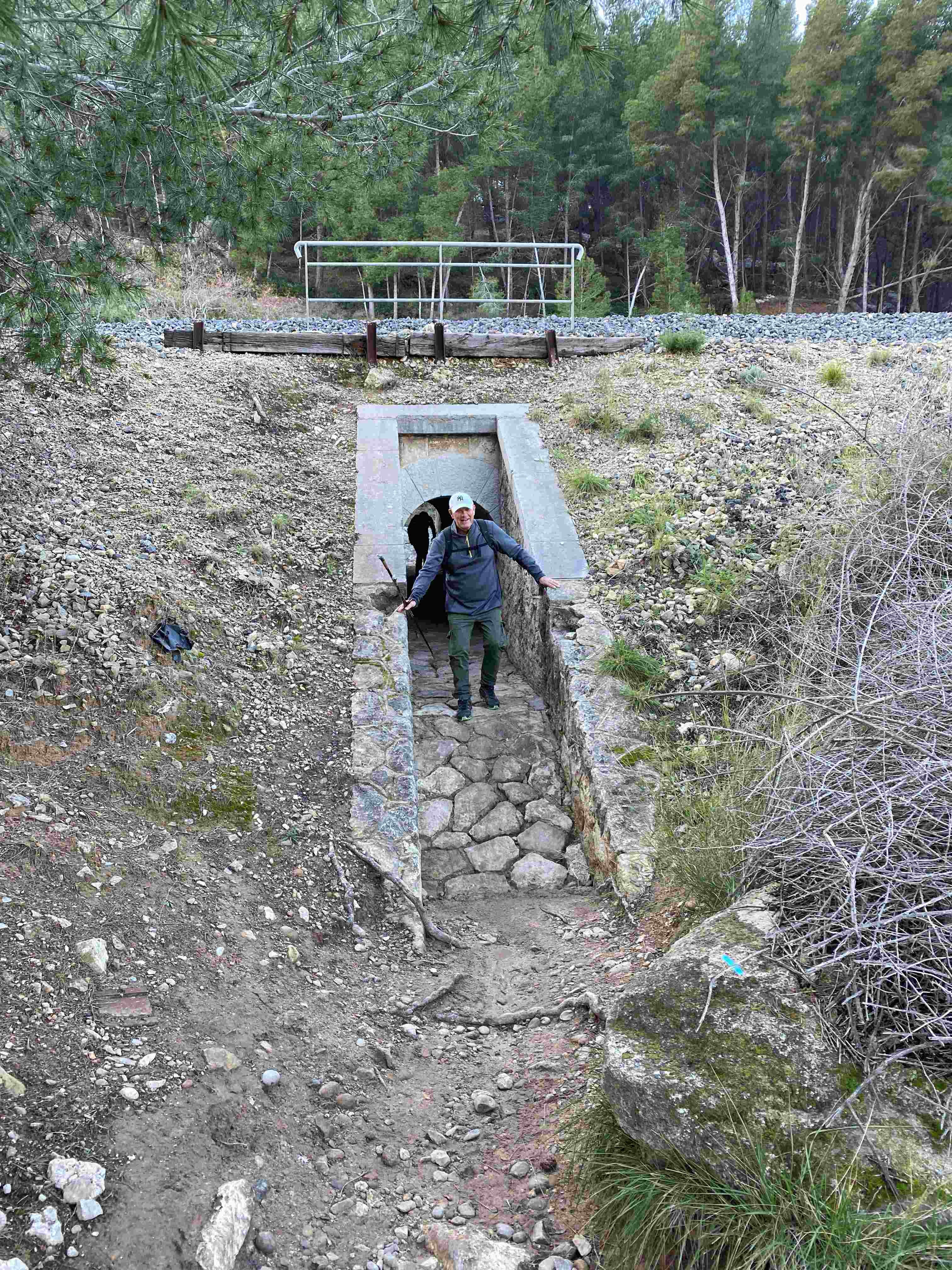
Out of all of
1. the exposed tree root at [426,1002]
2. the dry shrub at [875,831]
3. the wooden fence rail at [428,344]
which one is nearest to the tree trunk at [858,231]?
the wooden fence rail at [428,344]

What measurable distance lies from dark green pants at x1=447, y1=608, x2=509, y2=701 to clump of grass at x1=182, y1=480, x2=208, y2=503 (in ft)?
Answer: 7.08

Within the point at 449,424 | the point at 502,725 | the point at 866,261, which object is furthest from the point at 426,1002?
the point at 866,261

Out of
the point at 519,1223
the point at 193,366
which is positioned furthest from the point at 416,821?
the point at 193,366

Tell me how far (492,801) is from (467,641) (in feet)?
4.48

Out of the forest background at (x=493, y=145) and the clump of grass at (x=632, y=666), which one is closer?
the forest background at (x=493, y=145)

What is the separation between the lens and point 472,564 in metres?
6.40

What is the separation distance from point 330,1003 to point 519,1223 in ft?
4.16

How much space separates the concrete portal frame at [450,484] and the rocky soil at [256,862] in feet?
0.67

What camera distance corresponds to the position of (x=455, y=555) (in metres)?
6.40

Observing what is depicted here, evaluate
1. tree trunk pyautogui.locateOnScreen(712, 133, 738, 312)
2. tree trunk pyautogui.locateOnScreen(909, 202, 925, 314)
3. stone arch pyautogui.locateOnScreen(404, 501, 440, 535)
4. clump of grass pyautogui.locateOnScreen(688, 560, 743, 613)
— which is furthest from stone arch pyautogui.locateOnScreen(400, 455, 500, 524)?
tree trunk pyautogui.locateOnScreen(909, 202, 925, 314)

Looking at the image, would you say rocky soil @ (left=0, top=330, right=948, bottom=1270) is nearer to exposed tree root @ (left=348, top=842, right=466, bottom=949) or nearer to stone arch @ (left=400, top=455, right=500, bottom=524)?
exposed tree root @ (left=348, top=842, right=466, bottom=949)

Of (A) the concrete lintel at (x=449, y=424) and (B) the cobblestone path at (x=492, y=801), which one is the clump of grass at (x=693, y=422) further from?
(B) the cobblestone path at (x=492, y=801)

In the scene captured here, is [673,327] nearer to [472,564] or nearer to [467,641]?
[472,564]

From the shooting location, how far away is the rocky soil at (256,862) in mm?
2576
